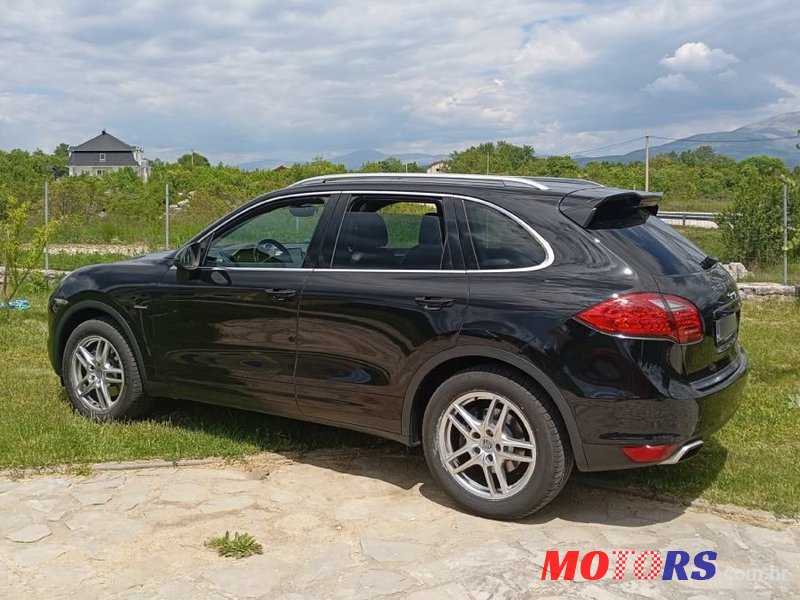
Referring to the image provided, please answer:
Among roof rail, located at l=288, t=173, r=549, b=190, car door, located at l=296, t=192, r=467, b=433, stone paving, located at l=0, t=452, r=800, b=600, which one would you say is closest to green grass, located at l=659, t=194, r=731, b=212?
roof rail, located at l=288, t=173, r=549, b=190

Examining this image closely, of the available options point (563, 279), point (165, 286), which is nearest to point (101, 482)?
point (165, 286)

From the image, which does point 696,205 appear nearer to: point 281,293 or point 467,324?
point 281,293

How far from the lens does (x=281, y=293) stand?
496 cm

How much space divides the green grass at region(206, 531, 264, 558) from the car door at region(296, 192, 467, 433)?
1.04 m

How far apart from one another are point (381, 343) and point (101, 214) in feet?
73.3

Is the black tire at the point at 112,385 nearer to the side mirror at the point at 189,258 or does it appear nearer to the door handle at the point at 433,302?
the side mirror at the point at 189,258

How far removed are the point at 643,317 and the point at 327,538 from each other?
6.23ft

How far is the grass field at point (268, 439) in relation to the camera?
15.8 feet

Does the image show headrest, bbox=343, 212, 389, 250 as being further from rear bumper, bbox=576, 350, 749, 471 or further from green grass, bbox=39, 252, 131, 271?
green grass, bbox=39, 252, 131, 271

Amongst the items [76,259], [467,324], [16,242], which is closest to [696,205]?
[76,259]

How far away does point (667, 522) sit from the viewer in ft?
14.3

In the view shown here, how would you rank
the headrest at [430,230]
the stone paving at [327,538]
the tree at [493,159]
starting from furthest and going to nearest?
1. the tree at [493,159]
2. the headrest at [430,230]
3. the stone paving at [327,538]

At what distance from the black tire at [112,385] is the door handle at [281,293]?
137 cm

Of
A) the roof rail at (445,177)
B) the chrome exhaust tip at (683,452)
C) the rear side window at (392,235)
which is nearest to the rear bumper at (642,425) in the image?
the chrome exhaust tip at (683,452)
